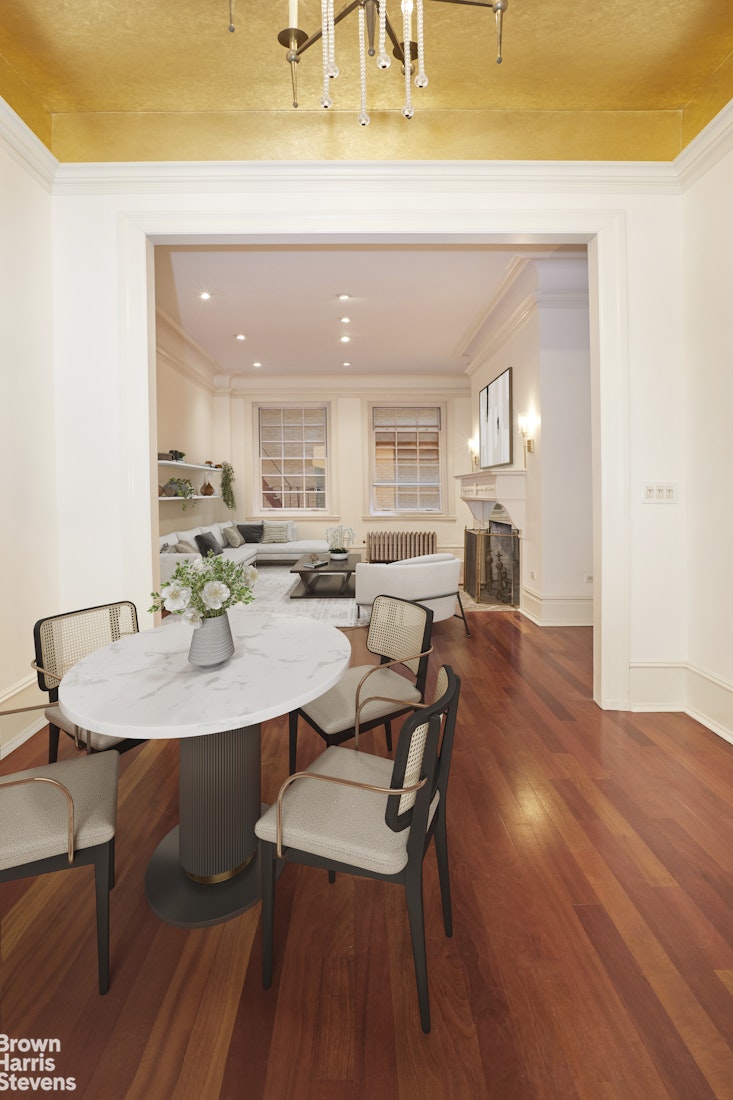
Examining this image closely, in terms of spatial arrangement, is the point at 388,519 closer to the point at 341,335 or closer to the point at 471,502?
the point at 471,502

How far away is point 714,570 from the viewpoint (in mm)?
2859

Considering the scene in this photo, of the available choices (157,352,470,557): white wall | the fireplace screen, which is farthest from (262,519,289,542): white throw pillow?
the fireplace screen

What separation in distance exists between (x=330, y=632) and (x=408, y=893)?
94cm

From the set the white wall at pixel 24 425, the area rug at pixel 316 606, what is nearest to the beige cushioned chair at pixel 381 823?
the white wall at pixel 24 425

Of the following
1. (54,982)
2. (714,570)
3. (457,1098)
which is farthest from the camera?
(714,570)

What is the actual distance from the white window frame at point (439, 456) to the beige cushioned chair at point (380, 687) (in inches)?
266

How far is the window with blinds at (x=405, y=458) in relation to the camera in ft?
30.0

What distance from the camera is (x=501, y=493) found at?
19.5ft

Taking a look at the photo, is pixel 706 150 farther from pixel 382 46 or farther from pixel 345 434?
pixel 345 434

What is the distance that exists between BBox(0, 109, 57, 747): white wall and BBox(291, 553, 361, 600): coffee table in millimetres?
3456

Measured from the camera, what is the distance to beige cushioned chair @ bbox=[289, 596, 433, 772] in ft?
6.42

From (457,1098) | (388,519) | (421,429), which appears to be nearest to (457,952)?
(457,1098)

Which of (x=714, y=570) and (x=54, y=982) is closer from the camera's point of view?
(x=54, y=982)

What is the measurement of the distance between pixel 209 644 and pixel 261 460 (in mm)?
7932
